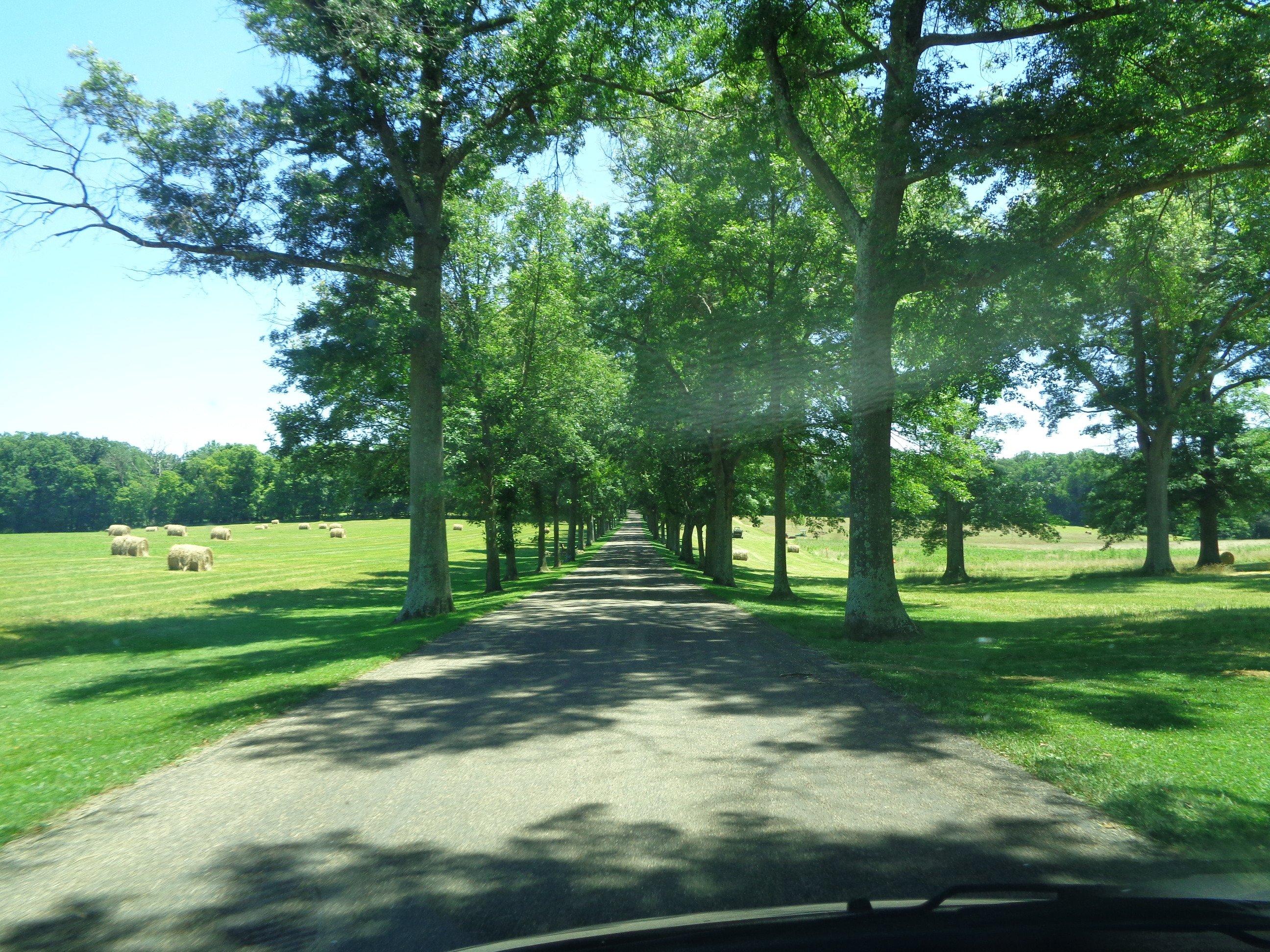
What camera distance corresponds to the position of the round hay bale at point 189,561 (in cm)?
3753

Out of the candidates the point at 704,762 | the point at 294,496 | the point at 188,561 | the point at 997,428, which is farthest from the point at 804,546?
Result: the point at 704,762

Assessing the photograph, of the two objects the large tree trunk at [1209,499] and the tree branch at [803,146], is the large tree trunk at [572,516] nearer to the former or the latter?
the tree branch at [803,146]

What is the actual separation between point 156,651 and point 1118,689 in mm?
15539

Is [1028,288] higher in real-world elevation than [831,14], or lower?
lower

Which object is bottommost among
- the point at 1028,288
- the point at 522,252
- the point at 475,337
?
the point at 1028,288

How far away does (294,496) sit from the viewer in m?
113

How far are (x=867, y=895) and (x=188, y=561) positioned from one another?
131 ft

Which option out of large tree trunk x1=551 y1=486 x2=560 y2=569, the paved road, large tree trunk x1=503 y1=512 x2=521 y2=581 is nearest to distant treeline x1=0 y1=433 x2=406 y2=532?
large tree trunk x1=551 y1=486 x2=560 y2=569

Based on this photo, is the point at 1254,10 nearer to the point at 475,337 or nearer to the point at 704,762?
the point at 704,762

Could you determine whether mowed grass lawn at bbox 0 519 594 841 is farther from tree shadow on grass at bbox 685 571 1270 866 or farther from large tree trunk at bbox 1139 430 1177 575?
large tree trunk at bbox 1139 430 1177 575

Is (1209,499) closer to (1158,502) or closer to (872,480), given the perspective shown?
(1158,502)

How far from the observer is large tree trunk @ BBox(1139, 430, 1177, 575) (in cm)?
3197

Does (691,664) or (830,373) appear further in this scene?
(830,373)

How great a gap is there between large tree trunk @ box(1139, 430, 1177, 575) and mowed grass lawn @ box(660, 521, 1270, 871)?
733cm
